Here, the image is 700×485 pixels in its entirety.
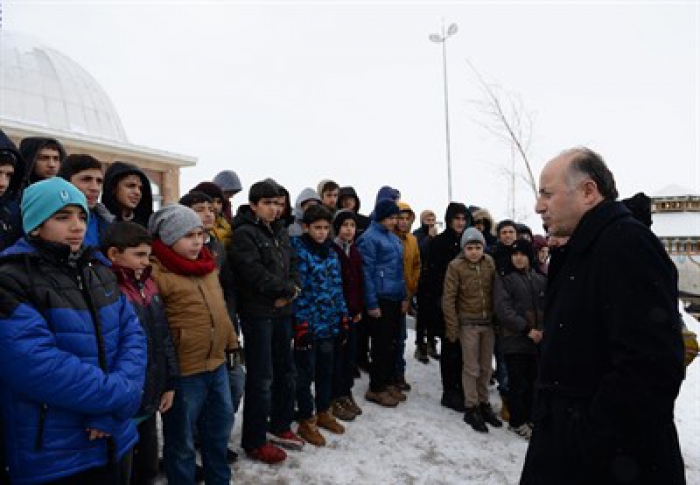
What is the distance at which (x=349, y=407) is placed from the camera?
5277mm

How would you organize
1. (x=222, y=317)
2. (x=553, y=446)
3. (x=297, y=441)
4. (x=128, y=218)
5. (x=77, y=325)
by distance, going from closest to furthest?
(x=553, y=446) → (x=77, y=325) → (x=222, y=317) → (x=128, y=218) → (x=297, y=441)

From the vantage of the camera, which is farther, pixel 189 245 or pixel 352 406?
pixel 352 406

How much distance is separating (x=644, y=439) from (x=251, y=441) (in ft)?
10.7

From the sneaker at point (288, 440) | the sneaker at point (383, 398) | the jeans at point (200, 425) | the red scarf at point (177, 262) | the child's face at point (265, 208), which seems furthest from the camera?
the sneaker at point (383, 398)

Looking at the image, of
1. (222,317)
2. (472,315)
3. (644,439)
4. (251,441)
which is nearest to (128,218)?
(222,317)

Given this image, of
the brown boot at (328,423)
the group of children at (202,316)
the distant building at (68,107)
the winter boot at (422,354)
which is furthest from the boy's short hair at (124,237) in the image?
the distant building at (68,107)

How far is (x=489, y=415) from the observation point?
548 centimetres

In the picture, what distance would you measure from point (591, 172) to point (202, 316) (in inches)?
100.0

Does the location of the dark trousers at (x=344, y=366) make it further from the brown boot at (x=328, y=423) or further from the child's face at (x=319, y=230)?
Result: the child's face at (x=319, y=230)

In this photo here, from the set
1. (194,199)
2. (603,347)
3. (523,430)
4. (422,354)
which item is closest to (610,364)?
(603,347)

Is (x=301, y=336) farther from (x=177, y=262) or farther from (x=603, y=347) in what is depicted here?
(x=603, y=347)

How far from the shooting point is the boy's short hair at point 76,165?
3242 millimetres

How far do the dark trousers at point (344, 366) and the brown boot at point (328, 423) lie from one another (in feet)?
1.16

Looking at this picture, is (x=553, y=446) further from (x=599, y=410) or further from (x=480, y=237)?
(x=480, y=237)
